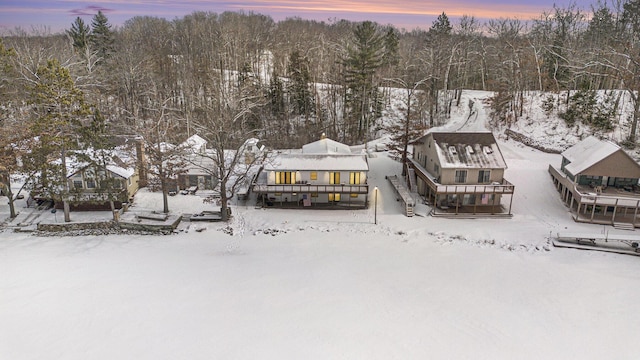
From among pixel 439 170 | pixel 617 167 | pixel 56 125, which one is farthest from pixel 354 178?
pixel 56 125

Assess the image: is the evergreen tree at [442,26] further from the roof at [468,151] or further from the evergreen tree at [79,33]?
the evergreen tree at [79,33]

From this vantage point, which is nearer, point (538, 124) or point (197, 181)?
point (197, 181)

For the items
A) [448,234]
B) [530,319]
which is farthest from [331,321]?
[448,234]

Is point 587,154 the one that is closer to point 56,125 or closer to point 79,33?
point 56,125

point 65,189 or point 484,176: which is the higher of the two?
point 484,176

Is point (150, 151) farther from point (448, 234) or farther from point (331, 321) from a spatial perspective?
point (448, 234)

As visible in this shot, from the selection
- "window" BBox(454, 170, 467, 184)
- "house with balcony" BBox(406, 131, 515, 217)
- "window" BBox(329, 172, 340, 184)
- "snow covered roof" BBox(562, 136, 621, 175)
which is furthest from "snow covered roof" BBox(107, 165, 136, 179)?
"snow covered roof" BBox(562, 136, 621, 175)

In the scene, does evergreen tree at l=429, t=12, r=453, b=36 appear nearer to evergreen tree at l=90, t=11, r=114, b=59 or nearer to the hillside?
the hillside
